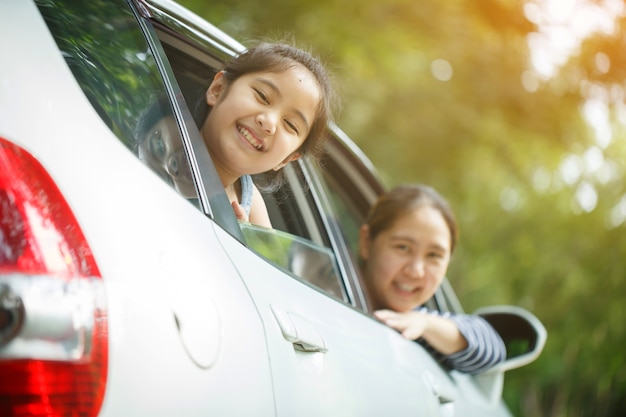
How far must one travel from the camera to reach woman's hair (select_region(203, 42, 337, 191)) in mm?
1731

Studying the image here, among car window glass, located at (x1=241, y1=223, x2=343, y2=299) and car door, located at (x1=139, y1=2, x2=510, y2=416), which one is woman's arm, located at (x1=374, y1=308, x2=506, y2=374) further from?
car window glass, located at (x1=241, y1=223, x2=343, y2=299)

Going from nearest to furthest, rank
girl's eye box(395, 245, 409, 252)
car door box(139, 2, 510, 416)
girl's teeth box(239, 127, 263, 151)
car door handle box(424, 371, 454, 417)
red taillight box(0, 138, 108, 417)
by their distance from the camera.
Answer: red taillight box(0, 138, 108, 417), car door box(139, 2, 510, 416), girl's teeth box(239, 127, 263, 151), car door handle box(424, 371, 454, 417), girl's eye box(395, 245, 409, 252)

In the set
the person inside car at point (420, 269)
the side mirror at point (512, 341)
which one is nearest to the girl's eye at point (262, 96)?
the person inside car at point (420, 269)

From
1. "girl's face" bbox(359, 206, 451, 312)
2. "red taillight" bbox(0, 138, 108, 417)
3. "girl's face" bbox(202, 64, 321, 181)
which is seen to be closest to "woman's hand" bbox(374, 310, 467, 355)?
"girl's face" bbox(359, 206, 451, 312)

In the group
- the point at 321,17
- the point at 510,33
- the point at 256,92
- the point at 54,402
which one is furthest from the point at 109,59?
the point at 510,33

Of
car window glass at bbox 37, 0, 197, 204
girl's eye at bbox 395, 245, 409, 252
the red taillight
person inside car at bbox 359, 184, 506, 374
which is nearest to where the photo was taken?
the red taillight

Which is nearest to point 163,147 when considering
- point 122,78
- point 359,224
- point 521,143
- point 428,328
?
point 122,78

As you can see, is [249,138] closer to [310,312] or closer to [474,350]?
[310,312]

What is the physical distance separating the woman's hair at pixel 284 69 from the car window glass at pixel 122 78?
180mm

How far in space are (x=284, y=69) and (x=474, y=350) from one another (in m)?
1.55

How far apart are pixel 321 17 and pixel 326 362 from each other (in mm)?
6169

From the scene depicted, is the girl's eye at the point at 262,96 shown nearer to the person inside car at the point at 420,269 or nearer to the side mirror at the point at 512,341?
the person inside car at the point at 420,269

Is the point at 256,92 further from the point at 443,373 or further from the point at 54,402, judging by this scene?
the point at 443,373

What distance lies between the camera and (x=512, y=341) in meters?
3.49
